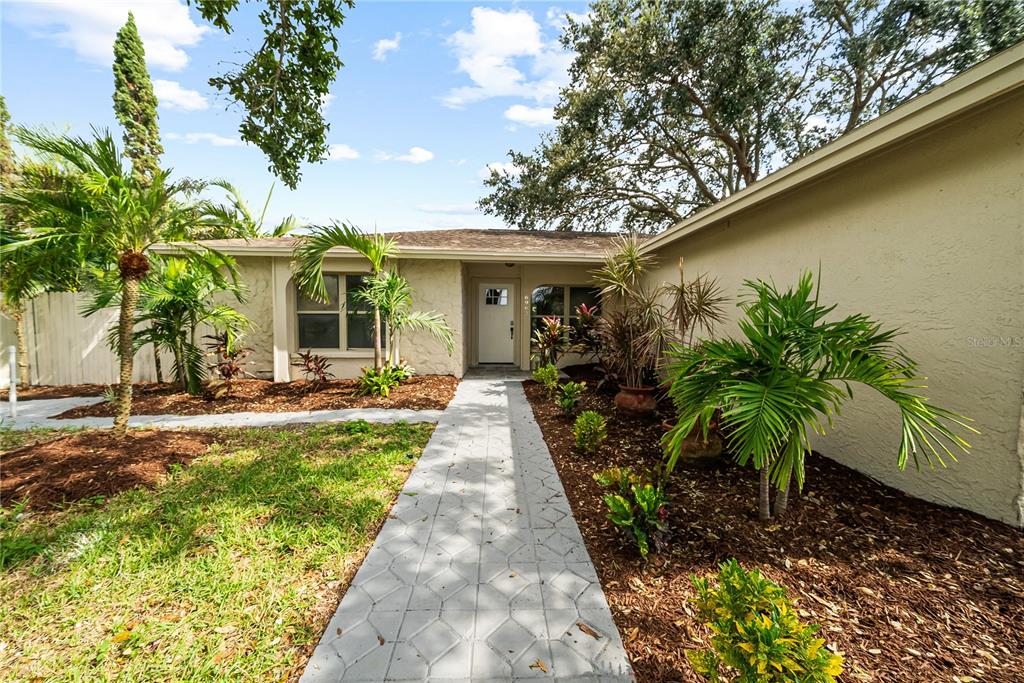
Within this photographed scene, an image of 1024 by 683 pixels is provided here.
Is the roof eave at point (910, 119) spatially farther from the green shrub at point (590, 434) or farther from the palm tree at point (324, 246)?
the palm tree at point (324, 246)

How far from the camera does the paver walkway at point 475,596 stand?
71.0 inches

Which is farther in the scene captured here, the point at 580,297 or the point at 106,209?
the point at 580,297

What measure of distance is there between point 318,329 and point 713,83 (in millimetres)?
12559

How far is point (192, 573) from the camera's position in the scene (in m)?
2.44

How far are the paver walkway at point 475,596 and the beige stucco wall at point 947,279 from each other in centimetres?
276

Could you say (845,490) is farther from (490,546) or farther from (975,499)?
(490,546)

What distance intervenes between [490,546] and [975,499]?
11.1 ft

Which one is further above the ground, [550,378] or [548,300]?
[548,300]

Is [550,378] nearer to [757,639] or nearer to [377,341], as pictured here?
[377,341]

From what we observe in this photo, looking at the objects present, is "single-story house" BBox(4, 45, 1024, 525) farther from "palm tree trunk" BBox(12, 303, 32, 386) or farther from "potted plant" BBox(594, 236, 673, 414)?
"palm tree trunk" BBox(12, 303, 32, 386)

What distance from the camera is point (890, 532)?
2.61 metres

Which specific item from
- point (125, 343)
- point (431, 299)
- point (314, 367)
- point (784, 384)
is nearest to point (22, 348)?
point (314, 367)

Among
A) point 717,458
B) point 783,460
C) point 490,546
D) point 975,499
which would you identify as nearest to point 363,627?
point 490,546

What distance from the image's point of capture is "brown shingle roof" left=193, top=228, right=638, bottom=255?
804cm
